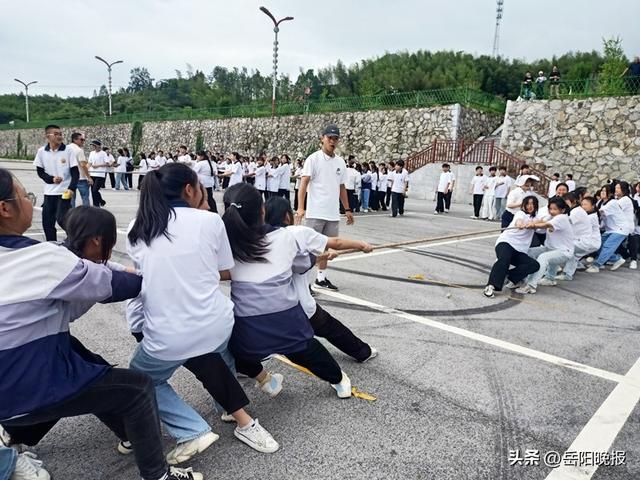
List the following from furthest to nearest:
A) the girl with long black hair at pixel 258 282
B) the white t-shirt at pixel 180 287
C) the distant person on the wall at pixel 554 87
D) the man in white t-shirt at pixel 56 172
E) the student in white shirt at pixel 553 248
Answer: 1. the distant person on the wall at pixel 554 87
2. the man in white t-shirt at pixel 56 172
3. the student in white shirt at pixel 553 248
4. the girl with long black hair at pixel 258 282
5. the white t-shirt at pixel 180 287

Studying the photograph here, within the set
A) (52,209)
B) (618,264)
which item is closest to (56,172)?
(52,209)

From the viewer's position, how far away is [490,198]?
1459cm

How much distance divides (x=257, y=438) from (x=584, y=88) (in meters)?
21.1

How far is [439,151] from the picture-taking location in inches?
834

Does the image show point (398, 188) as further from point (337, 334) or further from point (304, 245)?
point (304, 245)

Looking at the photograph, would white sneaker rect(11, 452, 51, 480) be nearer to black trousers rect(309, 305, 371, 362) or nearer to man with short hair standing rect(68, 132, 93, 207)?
black trousers rect(309, 305, 371, 362)

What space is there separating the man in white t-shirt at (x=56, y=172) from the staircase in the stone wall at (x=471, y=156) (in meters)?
15.9

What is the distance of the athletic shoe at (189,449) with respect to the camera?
2.29 meters

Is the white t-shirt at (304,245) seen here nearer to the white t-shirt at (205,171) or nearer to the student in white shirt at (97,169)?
the white t-shirt at (205,171)

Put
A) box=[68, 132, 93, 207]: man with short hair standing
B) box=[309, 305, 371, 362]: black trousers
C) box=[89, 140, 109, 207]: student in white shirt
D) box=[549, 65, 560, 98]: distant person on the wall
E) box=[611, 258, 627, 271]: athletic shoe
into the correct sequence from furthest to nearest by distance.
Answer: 1. box=[549, 65, 560, 98]: distant person on the wall
2. box=[89, 140, 109, 207]: student in white shirt
3. box=[611, 258, 627, 271]: athletic shoe
4. box=[68, 132, 93, 207]: man with short hair standing
5. box=[309, 305, 371, 362]: black trousers

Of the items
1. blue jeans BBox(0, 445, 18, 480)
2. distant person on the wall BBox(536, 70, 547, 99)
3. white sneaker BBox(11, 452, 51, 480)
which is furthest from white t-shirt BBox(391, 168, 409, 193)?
blue jeans BBox(0, 445, 18, 480)

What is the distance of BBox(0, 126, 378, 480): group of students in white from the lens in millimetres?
1789

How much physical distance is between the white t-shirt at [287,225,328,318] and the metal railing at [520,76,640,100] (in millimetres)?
19290

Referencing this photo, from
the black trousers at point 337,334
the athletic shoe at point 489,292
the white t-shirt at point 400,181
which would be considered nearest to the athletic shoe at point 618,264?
the athletic shoe at point 489,292
